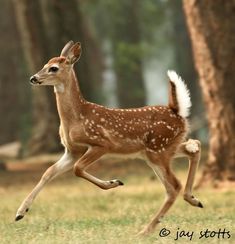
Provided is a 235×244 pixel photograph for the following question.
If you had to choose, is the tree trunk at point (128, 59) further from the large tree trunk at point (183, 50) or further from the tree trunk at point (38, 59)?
the tree trunk at point (38, 59)

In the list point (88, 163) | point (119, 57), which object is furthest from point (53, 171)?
point (119, 57)

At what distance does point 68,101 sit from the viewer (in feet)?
33.4

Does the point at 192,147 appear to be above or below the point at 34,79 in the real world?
below

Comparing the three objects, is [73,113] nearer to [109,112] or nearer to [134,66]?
[109,112]

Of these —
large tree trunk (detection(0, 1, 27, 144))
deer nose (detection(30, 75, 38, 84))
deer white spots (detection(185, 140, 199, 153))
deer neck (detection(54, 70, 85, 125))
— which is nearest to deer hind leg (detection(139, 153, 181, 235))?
deer white spots (detection(185, 140, 199, 153))

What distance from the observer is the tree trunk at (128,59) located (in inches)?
1217

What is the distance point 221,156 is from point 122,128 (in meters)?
5.35

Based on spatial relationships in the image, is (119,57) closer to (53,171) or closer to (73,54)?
(73,54)

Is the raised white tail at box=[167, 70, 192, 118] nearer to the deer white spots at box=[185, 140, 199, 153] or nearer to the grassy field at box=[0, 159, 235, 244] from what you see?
the deer white spots at box=[185, 140, 199, 153]

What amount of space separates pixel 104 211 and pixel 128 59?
18.4 meters

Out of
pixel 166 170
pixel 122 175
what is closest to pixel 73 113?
pixel 166 170

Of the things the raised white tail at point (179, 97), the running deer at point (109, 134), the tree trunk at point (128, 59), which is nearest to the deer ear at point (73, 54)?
the running deer at point (109, 134)

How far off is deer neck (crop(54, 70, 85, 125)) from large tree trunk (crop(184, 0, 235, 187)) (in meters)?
5.10

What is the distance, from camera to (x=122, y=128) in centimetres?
1005
